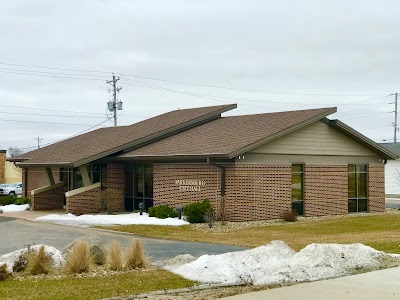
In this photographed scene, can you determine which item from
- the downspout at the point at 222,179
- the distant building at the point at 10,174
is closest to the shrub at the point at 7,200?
the downspout at the point at 222,179

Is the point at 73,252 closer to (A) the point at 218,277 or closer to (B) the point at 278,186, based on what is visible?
(A) the point at 218,277

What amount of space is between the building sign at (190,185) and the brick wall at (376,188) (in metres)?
9.37

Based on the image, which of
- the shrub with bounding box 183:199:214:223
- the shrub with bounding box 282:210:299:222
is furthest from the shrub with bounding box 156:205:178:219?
the shrub with bounding box 282:210:299:222

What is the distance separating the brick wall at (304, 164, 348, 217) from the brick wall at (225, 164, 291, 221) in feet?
4.51

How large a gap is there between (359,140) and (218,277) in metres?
20.6

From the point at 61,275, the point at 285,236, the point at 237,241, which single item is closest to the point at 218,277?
the point at 61,275

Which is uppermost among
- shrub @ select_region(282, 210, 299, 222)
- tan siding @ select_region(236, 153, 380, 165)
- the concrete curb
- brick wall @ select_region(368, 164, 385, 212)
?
tan siding @ select_region(236, 153, 380, 165)

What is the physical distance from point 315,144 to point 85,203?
439 inches

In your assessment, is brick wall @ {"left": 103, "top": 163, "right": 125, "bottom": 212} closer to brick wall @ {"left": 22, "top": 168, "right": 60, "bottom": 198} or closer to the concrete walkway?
brick wall @ {"left": 22, "top": 168, "right": 60, "bottom": 198}

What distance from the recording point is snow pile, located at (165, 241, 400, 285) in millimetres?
11125

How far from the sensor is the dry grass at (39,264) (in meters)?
12.3

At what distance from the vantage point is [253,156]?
2608cm

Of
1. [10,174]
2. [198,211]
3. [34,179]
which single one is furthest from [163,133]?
[10,174]

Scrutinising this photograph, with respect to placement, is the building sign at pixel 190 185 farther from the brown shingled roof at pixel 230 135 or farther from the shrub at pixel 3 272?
the shrub at pixel 3 272
